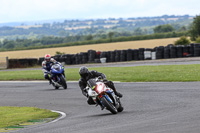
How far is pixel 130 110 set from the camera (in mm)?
13211

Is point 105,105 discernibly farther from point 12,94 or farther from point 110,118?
point 12,94

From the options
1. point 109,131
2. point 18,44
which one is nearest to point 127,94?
point 109,131

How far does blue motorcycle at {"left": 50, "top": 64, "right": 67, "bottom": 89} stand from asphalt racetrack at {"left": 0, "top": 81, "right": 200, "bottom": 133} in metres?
1.01

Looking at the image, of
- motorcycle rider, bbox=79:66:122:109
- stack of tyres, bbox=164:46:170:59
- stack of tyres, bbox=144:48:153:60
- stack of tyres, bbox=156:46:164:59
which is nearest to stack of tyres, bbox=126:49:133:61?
stack of tyres, bbox=144:48:153:60

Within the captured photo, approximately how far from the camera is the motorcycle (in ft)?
40.9

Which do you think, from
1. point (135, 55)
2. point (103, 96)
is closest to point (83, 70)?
point (103, 96)

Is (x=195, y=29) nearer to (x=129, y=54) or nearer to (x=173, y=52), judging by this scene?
(x=129, y=54)

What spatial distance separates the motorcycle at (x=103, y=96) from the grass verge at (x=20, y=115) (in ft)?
4.99

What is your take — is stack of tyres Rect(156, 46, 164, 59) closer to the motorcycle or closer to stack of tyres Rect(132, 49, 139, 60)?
stack of tyres Rect(132, 49, 139, 60)

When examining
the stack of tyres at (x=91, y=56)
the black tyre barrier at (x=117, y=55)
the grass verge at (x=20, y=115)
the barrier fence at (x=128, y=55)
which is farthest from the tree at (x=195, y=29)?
the grass verge at (x=20, y=115)

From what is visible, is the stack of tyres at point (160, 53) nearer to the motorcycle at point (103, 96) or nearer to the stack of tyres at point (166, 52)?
the stack of tyres at point (166, 52)

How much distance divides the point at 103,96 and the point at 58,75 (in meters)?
10.7

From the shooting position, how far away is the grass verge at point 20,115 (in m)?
12.8

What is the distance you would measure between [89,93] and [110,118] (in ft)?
5.45
